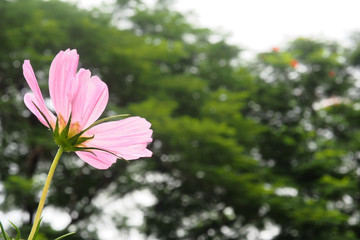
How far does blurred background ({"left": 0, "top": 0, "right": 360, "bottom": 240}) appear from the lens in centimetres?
552

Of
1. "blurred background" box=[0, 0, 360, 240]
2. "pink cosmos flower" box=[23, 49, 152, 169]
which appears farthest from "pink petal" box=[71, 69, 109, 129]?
"blurred background" box=[0, 0, 360, 240]

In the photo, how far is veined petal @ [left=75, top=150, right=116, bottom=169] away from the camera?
0.42 meters

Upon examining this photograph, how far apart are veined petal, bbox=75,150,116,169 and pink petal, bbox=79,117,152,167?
0.02 meters

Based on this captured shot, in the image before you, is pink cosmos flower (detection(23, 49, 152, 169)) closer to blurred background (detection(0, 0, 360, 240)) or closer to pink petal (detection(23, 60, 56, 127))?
pink petal (detection(23, 60, 56, 127))

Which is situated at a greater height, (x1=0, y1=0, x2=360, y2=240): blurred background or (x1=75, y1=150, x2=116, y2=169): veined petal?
(x1=0, y1=0, x2=360, y2=240): blurred background

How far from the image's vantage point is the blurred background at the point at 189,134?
5523mm

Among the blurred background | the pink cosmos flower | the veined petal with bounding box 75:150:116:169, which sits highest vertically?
the blurred background

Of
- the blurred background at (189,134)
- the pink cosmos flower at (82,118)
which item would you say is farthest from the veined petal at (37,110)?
the blurred background at (189,134)

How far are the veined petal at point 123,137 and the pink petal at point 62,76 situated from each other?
41mm

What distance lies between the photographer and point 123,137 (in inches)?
15.6

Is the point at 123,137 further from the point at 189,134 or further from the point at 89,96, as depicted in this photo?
the point at 189,134

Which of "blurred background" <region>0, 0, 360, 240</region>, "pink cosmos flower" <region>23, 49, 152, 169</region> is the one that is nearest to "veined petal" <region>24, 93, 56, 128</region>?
"pink cosmos flower" <region>23, 49, 152, 169</region>

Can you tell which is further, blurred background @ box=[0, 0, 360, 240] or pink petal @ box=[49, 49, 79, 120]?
blurred background @ box=[0, 0, 360, 240]

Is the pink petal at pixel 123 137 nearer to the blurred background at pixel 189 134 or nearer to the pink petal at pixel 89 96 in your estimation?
the pink petal at pixel 89 96
